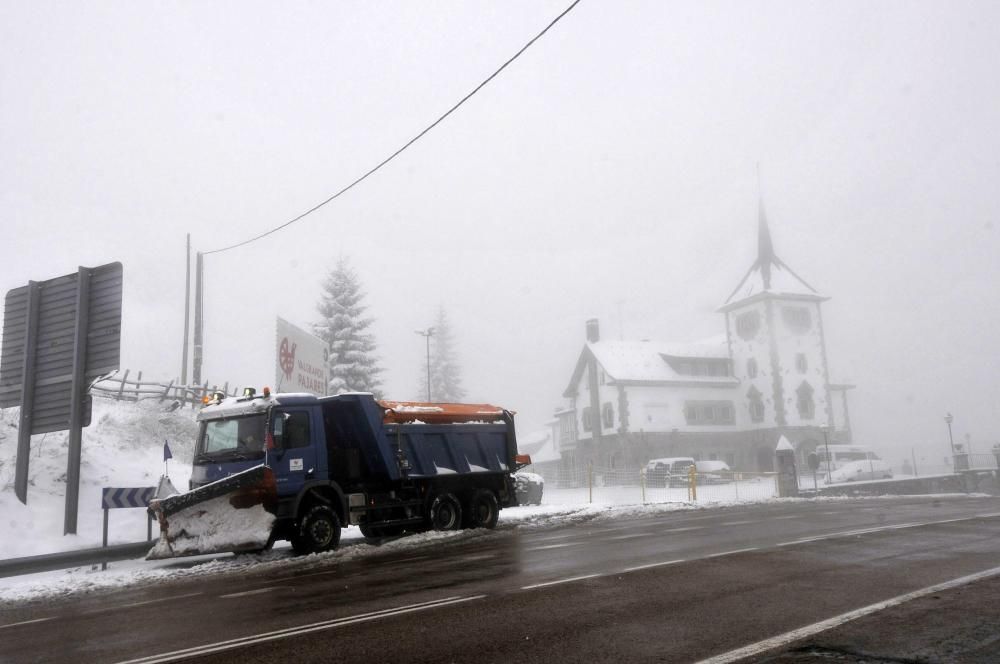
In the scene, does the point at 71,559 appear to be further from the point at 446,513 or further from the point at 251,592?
the point at 446,513

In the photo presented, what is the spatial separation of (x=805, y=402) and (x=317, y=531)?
5482 centimetres

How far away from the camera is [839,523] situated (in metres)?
16.2

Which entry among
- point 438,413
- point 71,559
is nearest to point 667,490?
point 438,413

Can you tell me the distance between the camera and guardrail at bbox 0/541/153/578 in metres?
13.0

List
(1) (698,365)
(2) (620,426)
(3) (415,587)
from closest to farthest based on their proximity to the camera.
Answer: (3) (415,587) < (2) (620,426) < (1) (698,365)

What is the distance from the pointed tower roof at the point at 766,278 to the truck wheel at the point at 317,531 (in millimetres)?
54383

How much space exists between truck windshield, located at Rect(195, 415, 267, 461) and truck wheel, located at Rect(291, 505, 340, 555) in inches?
59.3

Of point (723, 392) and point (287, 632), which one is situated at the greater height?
point (723, 392)

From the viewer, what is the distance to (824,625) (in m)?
6.52

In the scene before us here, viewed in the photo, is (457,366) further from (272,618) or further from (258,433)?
(272,618)

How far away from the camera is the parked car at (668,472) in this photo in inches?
1590

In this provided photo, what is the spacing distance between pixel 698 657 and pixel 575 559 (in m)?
6.07

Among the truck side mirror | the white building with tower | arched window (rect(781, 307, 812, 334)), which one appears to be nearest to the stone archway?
the white building with tower

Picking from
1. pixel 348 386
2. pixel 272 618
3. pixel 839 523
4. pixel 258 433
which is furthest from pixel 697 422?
pixel 272 618
